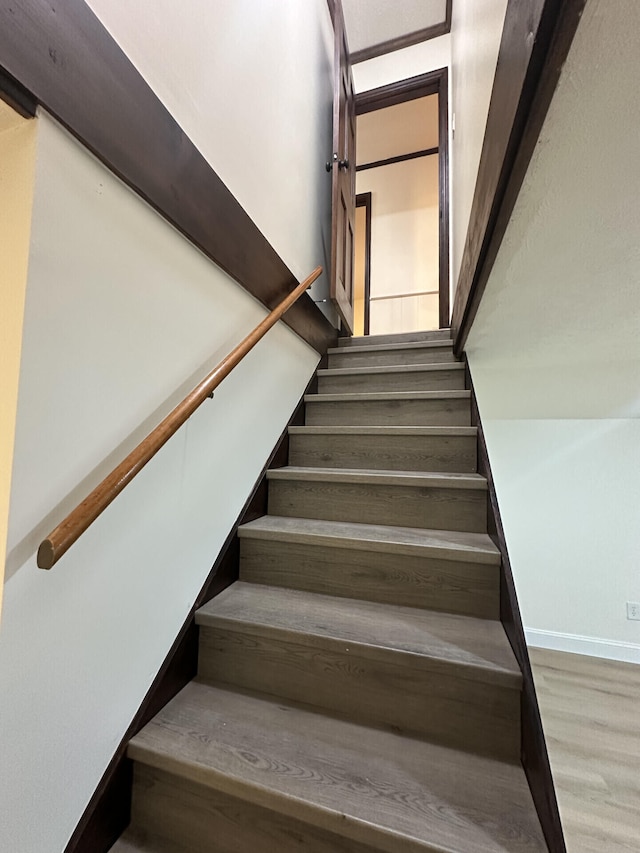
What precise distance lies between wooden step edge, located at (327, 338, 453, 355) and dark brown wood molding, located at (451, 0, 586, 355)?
109 cm

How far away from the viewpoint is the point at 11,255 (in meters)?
0.67

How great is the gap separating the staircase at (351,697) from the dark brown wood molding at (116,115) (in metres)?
1.00

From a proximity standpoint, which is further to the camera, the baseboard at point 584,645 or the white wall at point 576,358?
the baseboard at point 584,645

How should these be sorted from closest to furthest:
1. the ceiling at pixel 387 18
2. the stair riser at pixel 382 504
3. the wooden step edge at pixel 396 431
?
the stair riser at pixel 382 504 < the wooden step edge at pixel 396 431 < the ceiling at pixel 387 18

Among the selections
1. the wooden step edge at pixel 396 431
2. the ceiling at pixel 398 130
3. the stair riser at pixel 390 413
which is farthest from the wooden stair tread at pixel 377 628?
the ceiling at pixel 398 130

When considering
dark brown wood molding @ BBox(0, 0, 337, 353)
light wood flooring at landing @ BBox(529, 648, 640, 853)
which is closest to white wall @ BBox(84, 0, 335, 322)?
dark brown wood molding @ BBox(0, 0, 337, 353)

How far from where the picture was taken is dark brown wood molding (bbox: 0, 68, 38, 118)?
615 millimetres

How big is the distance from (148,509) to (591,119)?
123 centimetres

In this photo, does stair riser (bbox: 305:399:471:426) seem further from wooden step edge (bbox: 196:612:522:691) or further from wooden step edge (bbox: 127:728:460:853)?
wooden step edge (bbox: 127:728:460:853)

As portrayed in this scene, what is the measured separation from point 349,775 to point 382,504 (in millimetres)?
834

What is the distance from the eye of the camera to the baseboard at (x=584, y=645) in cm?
235

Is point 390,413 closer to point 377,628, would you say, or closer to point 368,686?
point 377,628

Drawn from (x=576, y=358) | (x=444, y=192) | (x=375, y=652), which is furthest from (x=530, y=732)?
(x=444, y=192)

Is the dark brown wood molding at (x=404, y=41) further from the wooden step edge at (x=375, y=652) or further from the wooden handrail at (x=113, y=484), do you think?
the wooden step edge at (x=375, y=652)
